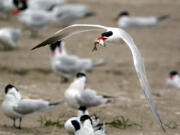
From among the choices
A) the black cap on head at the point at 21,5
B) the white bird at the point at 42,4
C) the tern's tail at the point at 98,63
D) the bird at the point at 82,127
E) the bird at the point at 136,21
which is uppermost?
the white bird at the point at 42,4

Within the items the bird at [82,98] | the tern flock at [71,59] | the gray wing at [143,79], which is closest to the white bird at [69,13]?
the tern flock at [71,59]

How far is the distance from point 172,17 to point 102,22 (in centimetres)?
224

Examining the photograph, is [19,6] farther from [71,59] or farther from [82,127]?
[82,127]

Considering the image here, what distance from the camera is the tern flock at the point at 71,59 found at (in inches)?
234

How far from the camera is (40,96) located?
7.97 m

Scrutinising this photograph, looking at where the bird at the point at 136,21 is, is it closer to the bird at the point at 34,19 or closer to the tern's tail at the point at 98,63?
the bird at the point at 34,19

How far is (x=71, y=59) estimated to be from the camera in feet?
34.0

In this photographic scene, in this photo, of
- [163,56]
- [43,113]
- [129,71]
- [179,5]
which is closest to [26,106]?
[43,113]

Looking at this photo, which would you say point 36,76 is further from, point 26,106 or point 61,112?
point 26,106

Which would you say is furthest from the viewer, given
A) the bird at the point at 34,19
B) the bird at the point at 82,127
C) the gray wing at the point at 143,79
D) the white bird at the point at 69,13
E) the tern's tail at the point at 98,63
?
the white bird at the point at 69,13

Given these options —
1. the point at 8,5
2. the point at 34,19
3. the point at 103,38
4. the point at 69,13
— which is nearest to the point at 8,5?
the point at 8,5

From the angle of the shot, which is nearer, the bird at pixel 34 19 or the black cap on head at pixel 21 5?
the bird at pixel 34 19

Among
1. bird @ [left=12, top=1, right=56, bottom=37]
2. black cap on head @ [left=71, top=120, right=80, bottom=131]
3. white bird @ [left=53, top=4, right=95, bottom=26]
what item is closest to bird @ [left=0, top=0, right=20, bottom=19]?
bird @ [left=12, top=1, right=56, bottom=37]

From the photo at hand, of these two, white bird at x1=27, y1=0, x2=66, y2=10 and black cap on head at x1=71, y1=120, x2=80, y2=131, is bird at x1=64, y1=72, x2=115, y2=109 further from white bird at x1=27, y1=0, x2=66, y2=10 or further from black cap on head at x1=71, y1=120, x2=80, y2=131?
white bird at x1=27, y1=0, x2=66, y2=10
